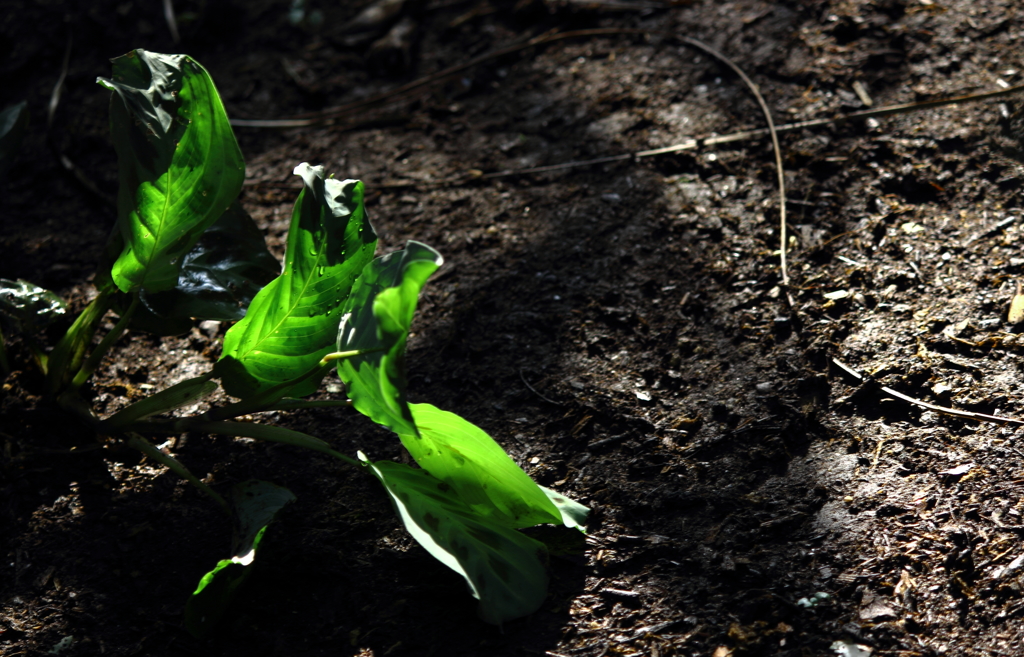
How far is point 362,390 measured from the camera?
992mm

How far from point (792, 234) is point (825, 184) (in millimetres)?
182

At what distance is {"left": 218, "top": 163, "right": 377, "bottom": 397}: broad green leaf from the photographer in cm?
108

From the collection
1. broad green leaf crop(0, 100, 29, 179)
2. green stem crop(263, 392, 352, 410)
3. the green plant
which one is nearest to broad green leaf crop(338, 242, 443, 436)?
the green plant

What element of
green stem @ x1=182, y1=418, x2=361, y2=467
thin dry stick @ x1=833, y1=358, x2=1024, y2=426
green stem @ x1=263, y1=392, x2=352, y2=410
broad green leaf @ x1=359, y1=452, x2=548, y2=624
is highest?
green stem @ x1=263, y1=392, x2=352, y2=410

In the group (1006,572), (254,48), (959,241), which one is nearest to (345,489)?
(1006,572)

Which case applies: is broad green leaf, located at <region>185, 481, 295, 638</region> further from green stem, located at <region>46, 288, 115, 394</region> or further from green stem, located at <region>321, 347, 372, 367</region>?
green stem, located at <region>46, 288, 115, 394</region>

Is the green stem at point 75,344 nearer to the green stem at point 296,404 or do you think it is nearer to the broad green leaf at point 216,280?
the broad green leaf at point 216,280

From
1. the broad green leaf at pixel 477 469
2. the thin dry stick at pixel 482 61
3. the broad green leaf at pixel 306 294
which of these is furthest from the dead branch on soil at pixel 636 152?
the broad green leaf at pixel 306 294

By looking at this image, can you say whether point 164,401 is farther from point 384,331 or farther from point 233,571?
point 384,331

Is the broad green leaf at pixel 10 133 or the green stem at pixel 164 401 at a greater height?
the broad green leaf at pixel 10 133

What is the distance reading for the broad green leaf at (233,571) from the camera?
3.19 feet

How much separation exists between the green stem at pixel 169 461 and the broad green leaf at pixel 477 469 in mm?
330

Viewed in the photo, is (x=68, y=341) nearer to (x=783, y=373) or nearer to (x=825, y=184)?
(x=783, y=373)

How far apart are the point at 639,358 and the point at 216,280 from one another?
805mm
